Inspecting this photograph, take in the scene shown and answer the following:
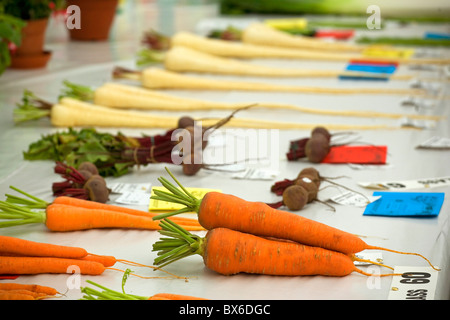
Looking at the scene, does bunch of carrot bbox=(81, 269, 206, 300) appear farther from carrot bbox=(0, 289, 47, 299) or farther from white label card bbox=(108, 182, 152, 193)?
white label card bbox=(108, 182, 152, 193)

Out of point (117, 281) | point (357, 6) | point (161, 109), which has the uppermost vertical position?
point (357, 6)

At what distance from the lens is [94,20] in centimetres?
→ 582

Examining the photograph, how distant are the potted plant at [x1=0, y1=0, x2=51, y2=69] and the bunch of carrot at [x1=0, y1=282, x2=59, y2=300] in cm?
281

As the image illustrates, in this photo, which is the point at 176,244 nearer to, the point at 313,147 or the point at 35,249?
the point at 35,249

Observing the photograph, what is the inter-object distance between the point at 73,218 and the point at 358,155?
137 cm

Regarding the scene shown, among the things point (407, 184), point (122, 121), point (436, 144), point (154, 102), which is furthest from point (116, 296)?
point (154, 102)

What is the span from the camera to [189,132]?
273 cm

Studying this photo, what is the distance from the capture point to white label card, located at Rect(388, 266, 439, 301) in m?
1.76

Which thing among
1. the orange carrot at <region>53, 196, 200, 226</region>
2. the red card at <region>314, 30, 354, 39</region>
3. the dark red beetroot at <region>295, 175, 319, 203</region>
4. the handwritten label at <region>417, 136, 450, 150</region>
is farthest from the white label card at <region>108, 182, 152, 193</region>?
the red card at <region>314, 30, 354, 39</region>

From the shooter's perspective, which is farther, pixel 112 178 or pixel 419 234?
pixel 112 178
